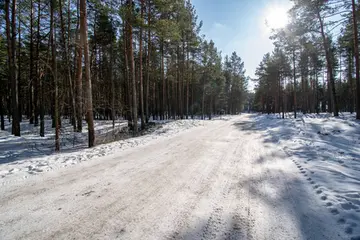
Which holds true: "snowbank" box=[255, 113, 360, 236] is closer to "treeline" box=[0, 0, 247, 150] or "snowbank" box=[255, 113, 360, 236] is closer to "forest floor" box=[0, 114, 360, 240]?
"forest floor" box=[0, 114, 360, 240]

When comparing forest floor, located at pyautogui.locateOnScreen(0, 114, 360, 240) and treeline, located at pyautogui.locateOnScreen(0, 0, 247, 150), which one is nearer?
forest floor, located at pyautogui.locateOnScreen(0, 114, 360, 240)

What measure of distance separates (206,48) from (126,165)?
2493 cm

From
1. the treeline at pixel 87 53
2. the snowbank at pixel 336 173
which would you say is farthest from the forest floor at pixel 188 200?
the treeline at pixel 87 53

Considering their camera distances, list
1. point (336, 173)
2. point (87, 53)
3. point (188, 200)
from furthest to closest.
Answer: point (87, 53) < point (336, 173) < point (188, 200)

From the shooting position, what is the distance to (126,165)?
4.99 m

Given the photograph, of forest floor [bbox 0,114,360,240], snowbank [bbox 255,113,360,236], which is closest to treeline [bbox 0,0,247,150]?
forest floor [bbox 0,114,360,240]

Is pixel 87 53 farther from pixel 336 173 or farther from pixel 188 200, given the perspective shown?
pixel 336 173

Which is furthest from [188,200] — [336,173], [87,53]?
[87,53]

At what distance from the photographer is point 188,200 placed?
3.03m

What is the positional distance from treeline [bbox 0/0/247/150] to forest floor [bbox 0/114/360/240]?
184 inches

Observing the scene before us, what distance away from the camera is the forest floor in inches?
89.7

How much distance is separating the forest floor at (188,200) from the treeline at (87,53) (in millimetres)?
4663

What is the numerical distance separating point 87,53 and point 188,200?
24.7 feet

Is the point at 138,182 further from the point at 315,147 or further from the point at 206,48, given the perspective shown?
the point at 206,48
